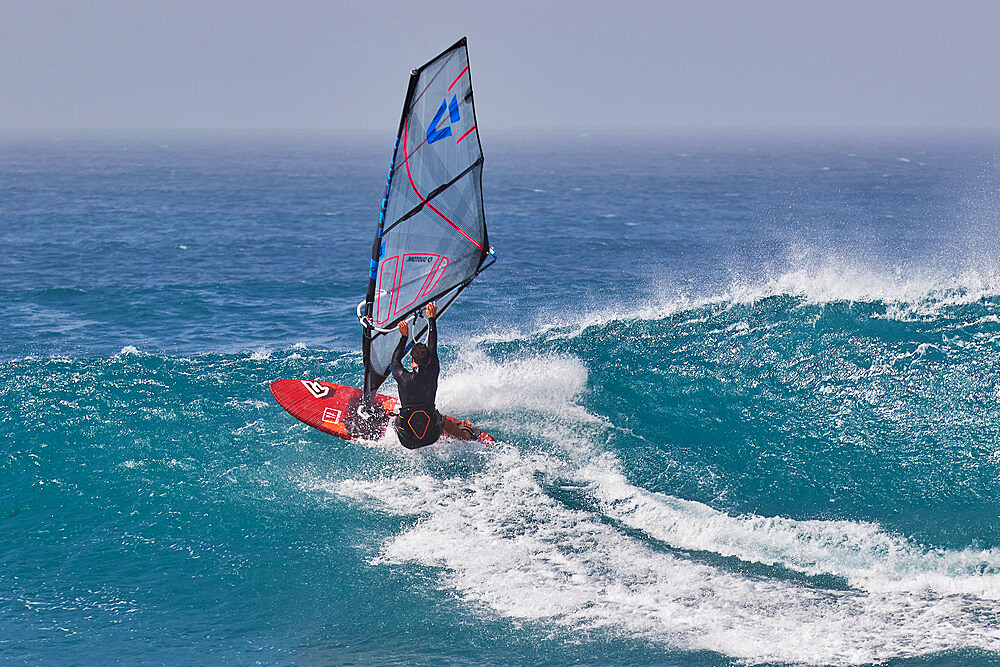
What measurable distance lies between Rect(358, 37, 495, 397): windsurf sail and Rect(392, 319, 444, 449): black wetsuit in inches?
45.9

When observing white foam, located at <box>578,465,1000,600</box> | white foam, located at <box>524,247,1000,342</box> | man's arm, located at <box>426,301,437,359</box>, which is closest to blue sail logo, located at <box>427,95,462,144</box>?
man's arm, located at <box>426,301,437,359</box>

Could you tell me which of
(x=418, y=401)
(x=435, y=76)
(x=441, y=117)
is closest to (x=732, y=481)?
(x=418, y=401)

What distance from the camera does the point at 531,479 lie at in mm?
18250

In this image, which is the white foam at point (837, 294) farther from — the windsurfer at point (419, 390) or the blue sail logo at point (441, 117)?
the blue sail logo at point (441, 117)

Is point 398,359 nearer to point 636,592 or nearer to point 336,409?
point 336,409

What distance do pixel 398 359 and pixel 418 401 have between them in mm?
965

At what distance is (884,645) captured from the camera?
42.4 feet

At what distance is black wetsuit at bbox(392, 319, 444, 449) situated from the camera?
18719mm

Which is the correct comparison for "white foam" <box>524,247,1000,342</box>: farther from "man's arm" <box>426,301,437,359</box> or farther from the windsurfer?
"man's arm" <box>426,301,437,359</box>

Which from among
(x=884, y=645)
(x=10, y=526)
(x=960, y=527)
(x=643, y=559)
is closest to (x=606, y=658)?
(x=643, y=559)

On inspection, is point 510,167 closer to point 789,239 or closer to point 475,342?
point 789,239

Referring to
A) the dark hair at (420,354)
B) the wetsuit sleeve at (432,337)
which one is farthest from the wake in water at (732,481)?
the wetsuit sleeve at (432,337)

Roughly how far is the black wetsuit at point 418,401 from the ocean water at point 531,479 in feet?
1.99

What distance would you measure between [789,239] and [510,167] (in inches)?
2638
